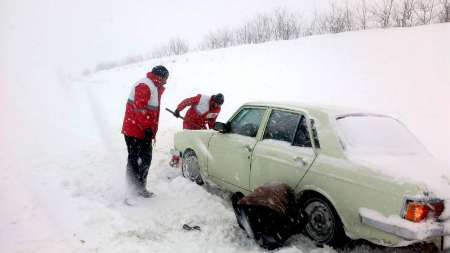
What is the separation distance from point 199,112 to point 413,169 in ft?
16.1

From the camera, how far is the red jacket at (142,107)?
18.8 feet

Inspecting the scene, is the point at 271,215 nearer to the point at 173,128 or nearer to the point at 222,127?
the point at 222,127

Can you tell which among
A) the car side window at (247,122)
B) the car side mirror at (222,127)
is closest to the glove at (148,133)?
the car side mirror at (222,127)

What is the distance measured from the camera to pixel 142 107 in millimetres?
5766

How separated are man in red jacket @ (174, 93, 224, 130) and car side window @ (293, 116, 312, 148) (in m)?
3.55

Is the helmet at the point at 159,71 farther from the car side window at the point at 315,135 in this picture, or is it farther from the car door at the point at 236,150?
the car side window at the point at 315,135

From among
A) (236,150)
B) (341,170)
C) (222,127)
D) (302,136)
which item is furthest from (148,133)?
(341,170)

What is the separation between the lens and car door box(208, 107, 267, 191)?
5.08 m

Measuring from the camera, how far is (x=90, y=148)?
920cm

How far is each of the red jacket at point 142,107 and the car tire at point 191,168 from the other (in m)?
0.91

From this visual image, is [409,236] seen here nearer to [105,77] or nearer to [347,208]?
[347,208]

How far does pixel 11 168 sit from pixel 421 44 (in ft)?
56.7

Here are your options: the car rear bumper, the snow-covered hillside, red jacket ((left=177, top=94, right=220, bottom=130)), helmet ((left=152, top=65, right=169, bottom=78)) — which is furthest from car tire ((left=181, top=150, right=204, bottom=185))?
the car rear bumper

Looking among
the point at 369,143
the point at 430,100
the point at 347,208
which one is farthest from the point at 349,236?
the point at 430,100
